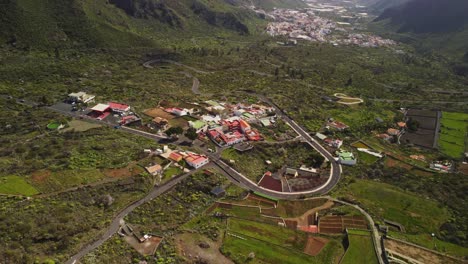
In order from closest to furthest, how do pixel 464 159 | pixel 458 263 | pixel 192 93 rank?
pixel 458 263, pixel 464 159, pixel 192 93

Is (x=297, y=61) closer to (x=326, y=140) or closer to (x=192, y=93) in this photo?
(x=192, y=93)

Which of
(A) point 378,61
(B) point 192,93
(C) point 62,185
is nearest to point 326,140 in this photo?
(B) point 192,93

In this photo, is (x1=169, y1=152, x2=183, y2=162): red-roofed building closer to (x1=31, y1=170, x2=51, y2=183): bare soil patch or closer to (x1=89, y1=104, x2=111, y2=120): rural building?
(x1=31, y1=170, x2=51, y2=183): bare soil patch

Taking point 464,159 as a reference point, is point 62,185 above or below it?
above

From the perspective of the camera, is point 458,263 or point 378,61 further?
point 378,61

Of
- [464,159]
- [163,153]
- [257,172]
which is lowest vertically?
[464,159]

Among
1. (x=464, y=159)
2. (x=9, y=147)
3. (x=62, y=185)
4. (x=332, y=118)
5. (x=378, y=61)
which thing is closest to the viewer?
(x=62, y=185)
